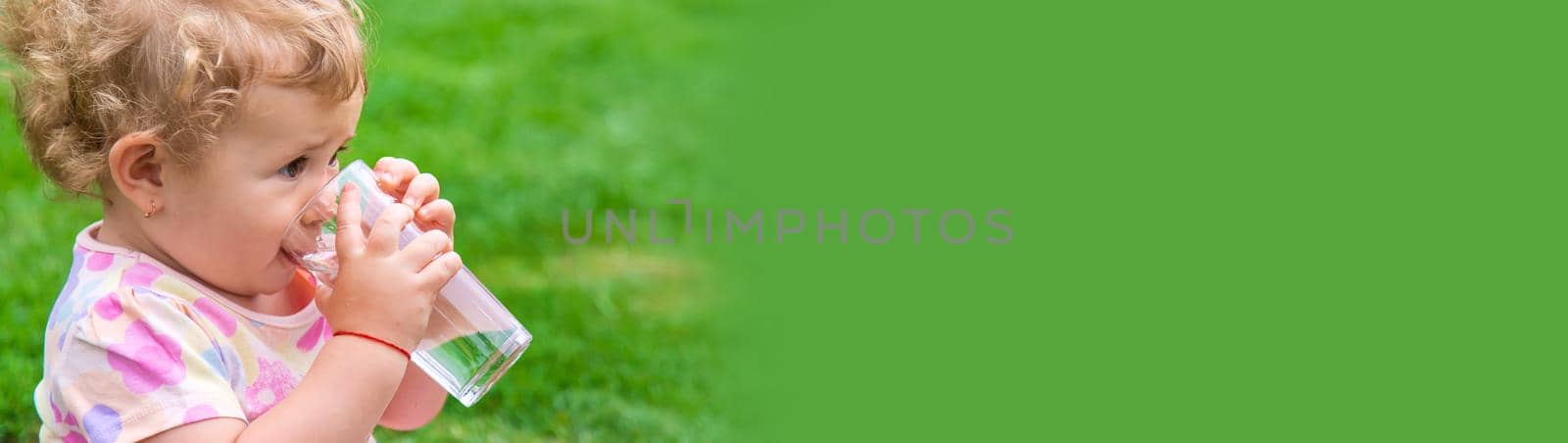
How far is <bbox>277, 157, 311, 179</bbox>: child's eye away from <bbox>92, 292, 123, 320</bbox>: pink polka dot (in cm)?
26

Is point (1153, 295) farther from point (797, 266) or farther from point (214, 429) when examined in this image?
point (214, 429)

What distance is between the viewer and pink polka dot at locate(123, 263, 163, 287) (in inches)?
82.3

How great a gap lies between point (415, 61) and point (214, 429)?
487cm

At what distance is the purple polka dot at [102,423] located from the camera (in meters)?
2.00

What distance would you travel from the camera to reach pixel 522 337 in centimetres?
231

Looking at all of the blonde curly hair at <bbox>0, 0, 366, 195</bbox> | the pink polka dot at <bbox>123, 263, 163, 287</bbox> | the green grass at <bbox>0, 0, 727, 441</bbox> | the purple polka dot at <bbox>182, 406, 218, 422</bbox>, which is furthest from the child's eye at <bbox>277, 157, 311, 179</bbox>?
the green grass at <bbox>0, 0, 727, 441</bbox>

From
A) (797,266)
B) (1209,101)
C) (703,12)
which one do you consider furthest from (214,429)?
(703,12)

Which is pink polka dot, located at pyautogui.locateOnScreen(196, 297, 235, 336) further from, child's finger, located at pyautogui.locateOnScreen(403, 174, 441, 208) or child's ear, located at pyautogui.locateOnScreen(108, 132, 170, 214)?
child's finger, located at pyautogui.locateOnScreen(403, 174, 441, 208)

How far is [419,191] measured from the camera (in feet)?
7.30

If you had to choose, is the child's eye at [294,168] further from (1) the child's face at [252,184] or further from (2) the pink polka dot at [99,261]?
(2) the pink polka dot at [99,261]

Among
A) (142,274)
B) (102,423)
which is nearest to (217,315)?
(142,274)

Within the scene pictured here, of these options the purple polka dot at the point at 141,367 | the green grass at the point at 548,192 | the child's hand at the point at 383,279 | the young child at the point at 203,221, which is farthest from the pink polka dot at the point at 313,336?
the green grass at the point at 548,192

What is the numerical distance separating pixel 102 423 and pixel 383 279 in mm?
387

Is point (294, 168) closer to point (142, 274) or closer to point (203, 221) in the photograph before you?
point (203, 221)
